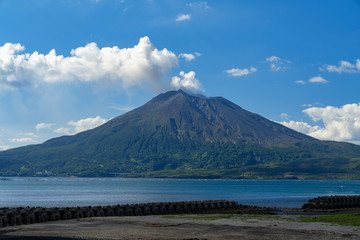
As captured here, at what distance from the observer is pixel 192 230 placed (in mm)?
35906

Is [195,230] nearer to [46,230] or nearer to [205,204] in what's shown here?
[46,230]

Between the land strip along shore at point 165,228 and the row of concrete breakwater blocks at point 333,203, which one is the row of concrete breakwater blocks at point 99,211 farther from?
the row of concrete breakwater blocks at point 333,203

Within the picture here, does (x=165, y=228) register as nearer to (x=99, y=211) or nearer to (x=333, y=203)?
(x=99, y=211)

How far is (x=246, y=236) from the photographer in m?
32.4

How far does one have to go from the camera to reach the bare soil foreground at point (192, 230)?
32344mm

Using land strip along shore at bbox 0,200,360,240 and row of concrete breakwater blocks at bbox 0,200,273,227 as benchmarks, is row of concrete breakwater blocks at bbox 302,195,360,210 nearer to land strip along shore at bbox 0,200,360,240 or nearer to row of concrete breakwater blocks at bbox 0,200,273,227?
row of concrete breakwater blocks at bbox 0,200,273,227

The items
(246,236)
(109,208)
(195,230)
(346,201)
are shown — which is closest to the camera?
(246,236)

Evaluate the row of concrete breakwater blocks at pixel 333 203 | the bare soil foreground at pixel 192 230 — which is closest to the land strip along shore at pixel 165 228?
the bare soil foreground at pixel 192 230

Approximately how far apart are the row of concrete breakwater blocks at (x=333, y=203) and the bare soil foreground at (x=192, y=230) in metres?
34.5

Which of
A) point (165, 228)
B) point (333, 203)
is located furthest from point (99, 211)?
point (333, 203)

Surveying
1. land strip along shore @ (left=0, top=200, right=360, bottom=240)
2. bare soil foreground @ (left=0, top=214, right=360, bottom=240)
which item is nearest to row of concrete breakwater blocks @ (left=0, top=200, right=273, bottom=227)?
land strip along shore @ (left=0, top=200, right=360, bottom=240)

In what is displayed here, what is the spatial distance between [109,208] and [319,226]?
1088 inches

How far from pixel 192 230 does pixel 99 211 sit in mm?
20663

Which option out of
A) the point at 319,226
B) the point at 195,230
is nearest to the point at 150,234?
the point at 195,230
